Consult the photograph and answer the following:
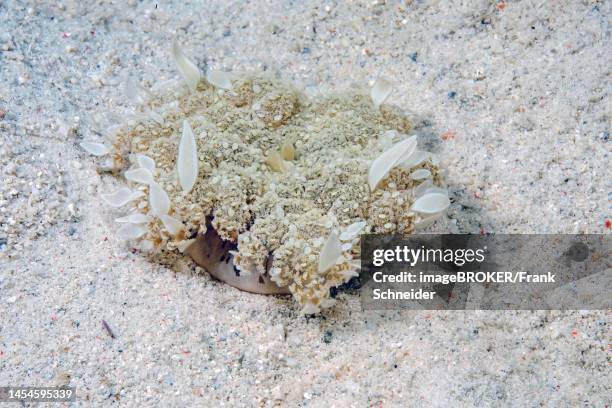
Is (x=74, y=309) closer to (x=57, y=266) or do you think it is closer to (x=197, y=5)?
(x=57, y=266)

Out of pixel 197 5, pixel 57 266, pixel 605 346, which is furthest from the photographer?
pixel 197 5

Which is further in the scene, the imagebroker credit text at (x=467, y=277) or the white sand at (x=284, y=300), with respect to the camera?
the imagebroker credit text at (x=467, y=277)

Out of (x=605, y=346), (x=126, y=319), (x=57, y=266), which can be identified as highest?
(x=57, y=266)

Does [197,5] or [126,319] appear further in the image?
[197,5]

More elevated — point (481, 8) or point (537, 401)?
point (481, 8)

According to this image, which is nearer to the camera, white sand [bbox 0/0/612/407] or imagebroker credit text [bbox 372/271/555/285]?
white sand [bbox 0/0/612/407]

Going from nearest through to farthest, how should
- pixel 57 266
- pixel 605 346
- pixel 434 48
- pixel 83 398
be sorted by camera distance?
pixel 83 398 → pixel 605 346 → pixel 57 266 → pixel 434 48

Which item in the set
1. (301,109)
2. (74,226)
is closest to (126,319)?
(74,226)

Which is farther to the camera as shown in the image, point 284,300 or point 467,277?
point 467,277
